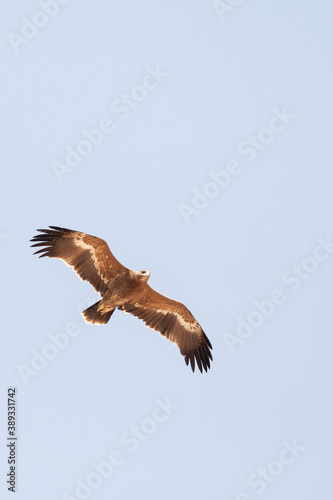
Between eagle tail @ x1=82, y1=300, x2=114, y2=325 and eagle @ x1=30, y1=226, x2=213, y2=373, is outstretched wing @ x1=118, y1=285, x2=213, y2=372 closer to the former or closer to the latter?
eagle @ x1=30, y1=226, x2=213, y2=373

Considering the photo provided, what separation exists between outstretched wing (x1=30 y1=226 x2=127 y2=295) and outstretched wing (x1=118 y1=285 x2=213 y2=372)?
3.41 ft

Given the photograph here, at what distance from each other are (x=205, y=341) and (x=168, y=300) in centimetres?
152

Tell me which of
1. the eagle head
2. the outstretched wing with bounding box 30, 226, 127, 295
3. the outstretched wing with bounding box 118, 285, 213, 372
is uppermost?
the outstretched wing with bounding box 30, 226, 127, 295

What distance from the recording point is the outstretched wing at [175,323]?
15109 mm

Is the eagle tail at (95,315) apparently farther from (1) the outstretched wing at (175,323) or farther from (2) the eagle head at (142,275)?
(2) the eagle head at (142,275)

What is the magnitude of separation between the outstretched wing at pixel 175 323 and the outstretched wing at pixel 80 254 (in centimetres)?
104

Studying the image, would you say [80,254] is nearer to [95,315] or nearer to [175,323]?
[95,315]

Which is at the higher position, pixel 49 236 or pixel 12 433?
pixel 49 236

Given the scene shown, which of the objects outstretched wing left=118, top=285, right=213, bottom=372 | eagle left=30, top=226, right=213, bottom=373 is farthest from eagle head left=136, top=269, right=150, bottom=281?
outstretched wing left=118, top=285, right=213, bottom=372

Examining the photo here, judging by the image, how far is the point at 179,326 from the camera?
15.5 meters

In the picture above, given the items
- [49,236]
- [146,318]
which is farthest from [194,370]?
[49,236]

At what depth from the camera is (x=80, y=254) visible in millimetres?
14367

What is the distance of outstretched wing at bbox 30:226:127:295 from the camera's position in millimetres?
14266

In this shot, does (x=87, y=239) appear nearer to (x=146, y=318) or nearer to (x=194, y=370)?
(x=146, y=318)
